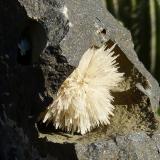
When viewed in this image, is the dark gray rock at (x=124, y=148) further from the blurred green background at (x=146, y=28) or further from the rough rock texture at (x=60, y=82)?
the blurred green background at (x=146, y=28)

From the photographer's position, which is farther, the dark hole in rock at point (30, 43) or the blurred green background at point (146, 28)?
the blurred green background at point (146, 28)

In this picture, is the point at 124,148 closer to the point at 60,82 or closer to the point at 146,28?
the point at 60,82

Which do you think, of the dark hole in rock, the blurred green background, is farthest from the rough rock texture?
the blurred green background

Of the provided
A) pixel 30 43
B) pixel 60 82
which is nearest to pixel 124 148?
pixel 60 82

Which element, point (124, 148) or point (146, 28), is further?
point (146, 28)

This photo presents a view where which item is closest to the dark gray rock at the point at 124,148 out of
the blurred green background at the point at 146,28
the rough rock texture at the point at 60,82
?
the rough rock texture at the point at 60,82

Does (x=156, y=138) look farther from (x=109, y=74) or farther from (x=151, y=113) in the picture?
(x=109, y=74)
